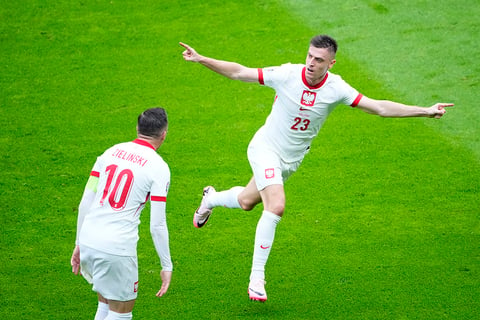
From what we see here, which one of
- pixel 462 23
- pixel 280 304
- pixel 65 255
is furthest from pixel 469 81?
pixel 65 255

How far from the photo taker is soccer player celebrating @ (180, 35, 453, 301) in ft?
20.0

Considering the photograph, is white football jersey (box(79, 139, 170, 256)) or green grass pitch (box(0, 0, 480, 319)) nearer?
white football jersey (box(79, 139, 170, 256))

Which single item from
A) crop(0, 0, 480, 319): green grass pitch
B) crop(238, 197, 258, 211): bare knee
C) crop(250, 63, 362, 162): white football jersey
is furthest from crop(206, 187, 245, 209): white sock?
crop(250, 63, 362, 162): white football jersey

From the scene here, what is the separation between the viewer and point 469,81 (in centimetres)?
984

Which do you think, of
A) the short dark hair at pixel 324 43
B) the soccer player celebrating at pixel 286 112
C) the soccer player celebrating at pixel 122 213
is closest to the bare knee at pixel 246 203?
the soccer player celebrating at pixel 286 112

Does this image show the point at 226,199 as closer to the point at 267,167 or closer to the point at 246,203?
the point at 246,203

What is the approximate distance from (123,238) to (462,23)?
7.69 meters

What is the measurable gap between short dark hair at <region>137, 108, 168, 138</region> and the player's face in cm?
160

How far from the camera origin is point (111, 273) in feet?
16.7

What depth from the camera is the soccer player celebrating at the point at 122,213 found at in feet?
16.5

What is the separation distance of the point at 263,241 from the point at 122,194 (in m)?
1.53

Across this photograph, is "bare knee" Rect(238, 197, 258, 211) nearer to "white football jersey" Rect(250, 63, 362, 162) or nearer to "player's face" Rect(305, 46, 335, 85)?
"white football jersey" Rect(250, 63, 362, 162)

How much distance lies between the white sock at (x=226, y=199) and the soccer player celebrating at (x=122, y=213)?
69.7 inches

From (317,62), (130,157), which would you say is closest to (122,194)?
(130,157)
